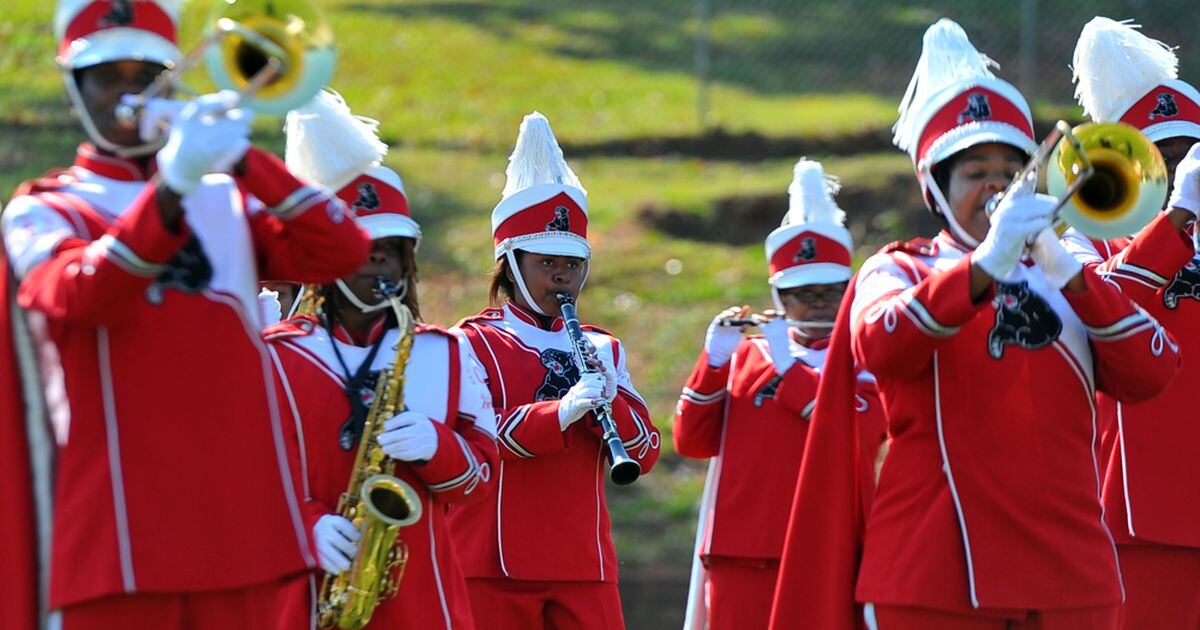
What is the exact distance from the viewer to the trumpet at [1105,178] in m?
4.66

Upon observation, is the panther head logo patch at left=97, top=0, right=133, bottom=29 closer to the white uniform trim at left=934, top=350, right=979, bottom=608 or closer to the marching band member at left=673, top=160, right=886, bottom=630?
the white uniform trim at left=934, top=350, right=979, bottom=608

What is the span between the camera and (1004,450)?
15.6 feet

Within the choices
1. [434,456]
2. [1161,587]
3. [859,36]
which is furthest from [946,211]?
[859,36]

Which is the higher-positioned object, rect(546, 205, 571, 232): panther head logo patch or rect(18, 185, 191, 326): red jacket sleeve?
rect(546, 205, 571, 232): panther head logo patch

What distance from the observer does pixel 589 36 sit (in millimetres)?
16953

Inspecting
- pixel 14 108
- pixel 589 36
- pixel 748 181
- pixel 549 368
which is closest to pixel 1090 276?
pixel 549 368

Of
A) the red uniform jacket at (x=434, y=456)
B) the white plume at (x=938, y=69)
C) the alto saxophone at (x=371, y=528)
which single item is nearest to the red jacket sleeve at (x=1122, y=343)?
the white plume at (x=938, y=69)

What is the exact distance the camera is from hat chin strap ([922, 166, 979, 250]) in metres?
4.96

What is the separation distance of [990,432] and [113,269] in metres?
2.13

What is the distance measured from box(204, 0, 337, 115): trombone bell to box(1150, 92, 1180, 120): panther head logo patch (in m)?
3.15

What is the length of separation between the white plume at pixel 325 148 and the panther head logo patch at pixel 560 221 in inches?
42.4

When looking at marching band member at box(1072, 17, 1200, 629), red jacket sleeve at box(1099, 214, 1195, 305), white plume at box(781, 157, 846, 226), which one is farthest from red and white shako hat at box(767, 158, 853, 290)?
red jacket sleeve at box(1099, 214, 1195, 305)

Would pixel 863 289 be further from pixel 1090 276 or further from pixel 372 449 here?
pixel 372 449

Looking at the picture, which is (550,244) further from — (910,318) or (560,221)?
(910,318)
